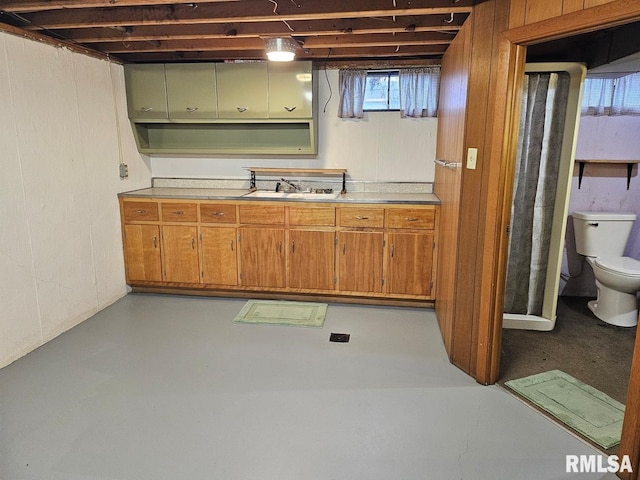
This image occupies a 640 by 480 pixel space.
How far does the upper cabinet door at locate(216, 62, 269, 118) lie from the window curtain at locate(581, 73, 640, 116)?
8.81 ft

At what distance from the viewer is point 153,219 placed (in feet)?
12.5

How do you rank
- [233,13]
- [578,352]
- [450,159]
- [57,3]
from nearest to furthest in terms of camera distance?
[57,3], [233,13], [578,352], [450,159]

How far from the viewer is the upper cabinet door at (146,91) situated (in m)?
3.78

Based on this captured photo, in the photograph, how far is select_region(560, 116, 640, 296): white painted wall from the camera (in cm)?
363

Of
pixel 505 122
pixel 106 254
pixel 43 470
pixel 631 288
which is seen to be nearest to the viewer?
pixel 43 470

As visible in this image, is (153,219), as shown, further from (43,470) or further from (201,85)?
(43,470)

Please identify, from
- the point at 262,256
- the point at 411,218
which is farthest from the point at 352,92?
the point at 262,256

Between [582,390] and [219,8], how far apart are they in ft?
10.2

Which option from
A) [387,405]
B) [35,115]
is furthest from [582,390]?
[35,115]

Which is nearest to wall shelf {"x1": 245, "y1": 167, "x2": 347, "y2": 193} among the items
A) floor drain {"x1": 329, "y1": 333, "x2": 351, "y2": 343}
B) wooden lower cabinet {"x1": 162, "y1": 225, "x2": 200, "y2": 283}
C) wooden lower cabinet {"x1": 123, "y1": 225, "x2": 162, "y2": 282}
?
wooden lower cabinet {"x1": 162, "y1": 225, "x2": 200, "y2": 283}

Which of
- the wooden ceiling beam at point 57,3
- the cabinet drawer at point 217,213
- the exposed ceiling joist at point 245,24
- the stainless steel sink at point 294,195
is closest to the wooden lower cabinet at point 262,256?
the cabinet drawer at point 217,213

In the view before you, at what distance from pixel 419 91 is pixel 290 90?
1.14 meters

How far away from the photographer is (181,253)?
150 inches

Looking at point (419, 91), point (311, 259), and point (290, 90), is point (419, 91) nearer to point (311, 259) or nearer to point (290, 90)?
point (290, 90)
